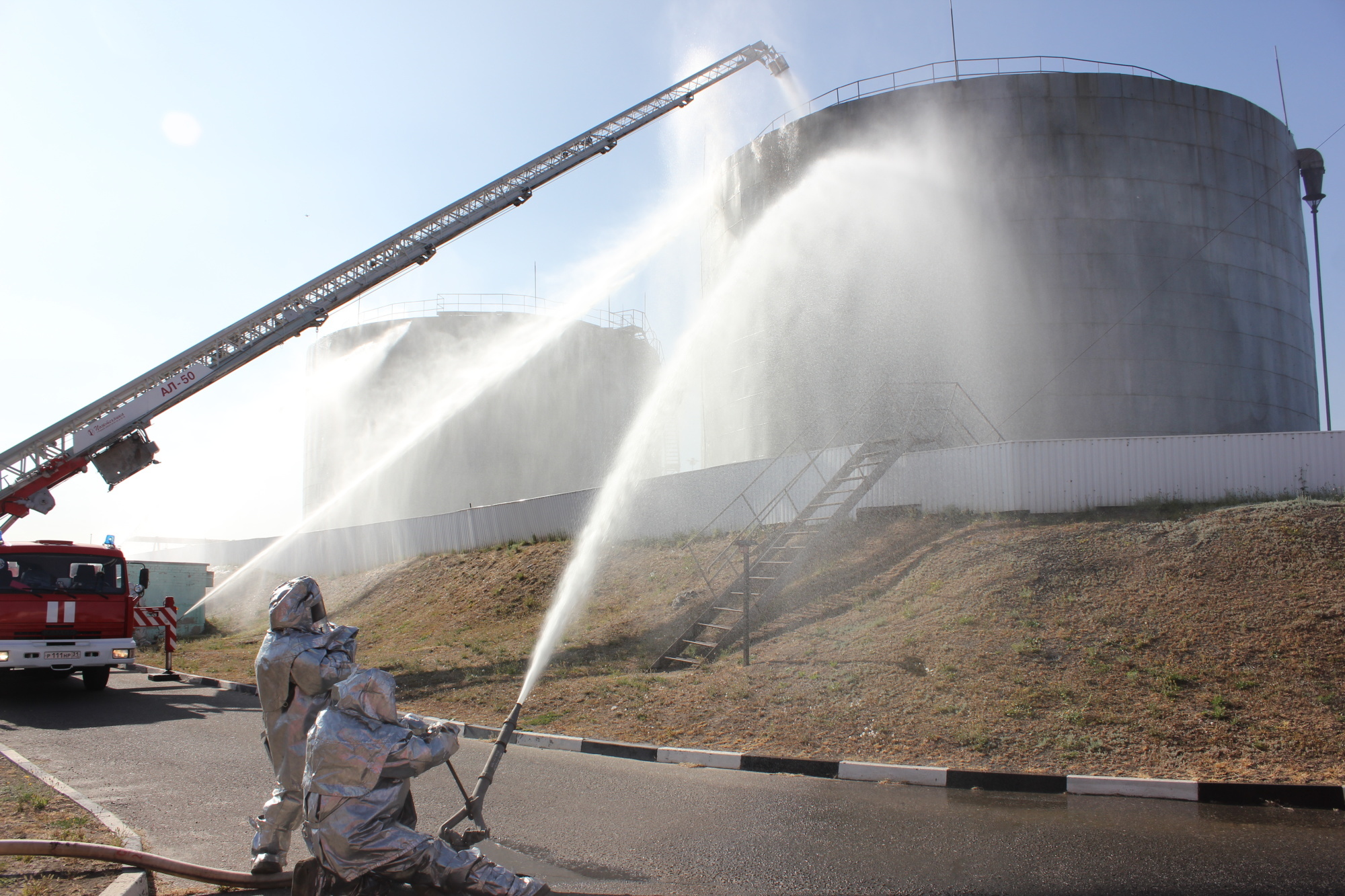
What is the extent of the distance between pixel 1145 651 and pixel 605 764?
5932 mm

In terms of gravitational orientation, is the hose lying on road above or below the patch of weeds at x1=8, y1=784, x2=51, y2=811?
above

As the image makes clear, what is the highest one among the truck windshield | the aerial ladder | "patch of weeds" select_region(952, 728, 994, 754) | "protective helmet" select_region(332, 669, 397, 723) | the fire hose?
the aerial ladder

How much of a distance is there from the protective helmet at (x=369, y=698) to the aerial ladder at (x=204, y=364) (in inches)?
554

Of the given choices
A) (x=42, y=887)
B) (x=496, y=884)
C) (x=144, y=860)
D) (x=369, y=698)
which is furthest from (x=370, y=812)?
(x=42, y=887)

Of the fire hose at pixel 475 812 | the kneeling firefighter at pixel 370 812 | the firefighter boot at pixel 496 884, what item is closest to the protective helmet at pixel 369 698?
the kneeling firefighter at pixel 370 812

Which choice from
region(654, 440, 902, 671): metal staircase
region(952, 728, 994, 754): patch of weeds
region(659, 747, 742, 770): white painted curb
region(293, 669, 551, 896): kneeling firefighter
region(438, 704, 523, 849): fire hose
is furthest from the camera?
region(654, 440, 902, 671): metal staircase

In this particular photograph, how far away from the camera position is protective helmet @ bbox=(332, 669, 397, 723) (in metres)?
3.63

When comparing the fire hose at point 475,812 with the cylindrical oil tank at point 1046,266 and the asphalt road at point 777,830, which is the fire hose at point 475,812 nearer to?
the asphalt road at point 777,830

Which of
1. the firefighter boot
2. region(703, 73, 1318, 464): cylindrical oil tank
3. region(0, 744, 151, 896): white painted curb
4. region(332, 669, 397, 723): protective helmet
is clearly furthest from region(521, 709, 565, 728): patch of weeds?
region(703, 73, 1318, 464): cylindrical oil tank

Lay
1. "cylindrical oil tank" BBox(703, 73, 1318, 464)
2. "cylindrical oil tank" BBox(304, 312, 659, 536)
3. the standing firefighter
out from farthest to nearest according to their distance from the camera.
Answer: "cylindrical oil tank" BBox(304, 312, 659, 536) → "cylindrical oil tank" BBox(703, 73, 1318, 464) → the standing firefighter

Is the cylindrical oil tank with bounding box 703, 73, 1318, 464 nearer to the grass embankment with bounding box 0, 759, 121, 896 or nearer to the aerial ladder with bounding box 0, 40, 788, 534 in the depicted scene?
the aerial ladder with bounding box 0, 40, 788, 534

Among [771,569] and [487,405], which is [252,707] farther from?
[487,405]

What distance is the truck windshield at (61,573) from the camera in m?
11.8

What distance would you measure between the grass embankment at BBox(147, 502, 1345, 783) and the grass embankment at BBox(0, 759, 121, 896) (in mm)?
4266
